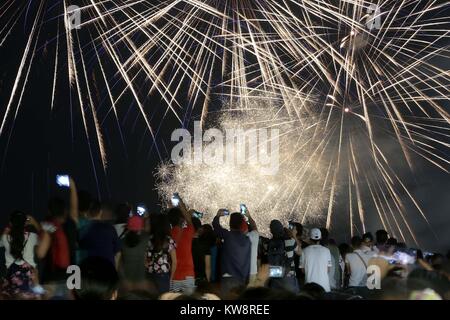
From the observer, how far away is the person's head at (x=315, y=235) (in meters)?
9.89

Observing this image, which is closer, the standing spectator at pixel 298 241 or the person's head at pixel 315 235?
the person's head at pixel 315 235

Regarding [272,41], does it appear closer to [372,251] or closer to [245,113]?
[372,251]

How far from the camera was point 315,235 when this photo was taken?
32.6 ft

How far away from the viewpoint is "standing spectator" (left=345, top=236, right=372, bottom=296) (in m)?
10.7

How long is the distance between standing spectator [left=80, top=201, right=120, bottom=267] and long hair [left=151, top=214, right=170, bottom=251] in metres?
0.84

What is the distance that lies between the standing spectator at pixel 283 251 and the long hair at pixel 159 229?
212cm

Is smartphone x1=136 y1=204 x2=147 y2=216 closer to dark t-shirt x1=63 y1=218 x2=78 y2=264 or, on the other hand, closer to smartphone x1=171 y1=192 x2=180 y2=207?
smartphone x1=171 y1=192 x2=180 y2=207

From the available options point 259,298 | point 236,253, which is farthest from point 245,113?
point 259,298

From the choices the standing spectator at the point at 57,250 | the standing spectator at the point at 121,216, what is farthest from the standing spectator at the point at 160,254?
the standing spectator at the point at 57,250

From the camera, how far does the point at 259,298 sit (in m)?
5.13

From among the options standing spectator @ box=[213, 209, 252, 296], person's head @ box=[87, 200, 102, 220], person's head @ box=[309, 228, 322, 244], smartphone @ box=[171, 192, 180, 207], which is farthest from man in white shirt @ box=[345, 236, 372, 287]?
person's head @ box=[87, 200, 102, 220]

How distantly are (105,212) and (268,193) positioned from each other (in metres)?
24.3

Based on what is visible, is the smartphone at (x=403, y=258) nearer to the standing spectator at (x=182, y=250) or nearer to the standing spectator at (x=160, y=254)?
the standing spectator at (x=182, y=250)

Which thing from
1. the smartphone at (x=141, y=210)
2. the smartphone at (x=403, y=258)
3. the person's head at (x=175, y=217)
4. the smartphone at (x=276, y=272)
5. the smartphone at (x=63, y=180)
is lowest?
the smartphone at (x=276, y=272)
